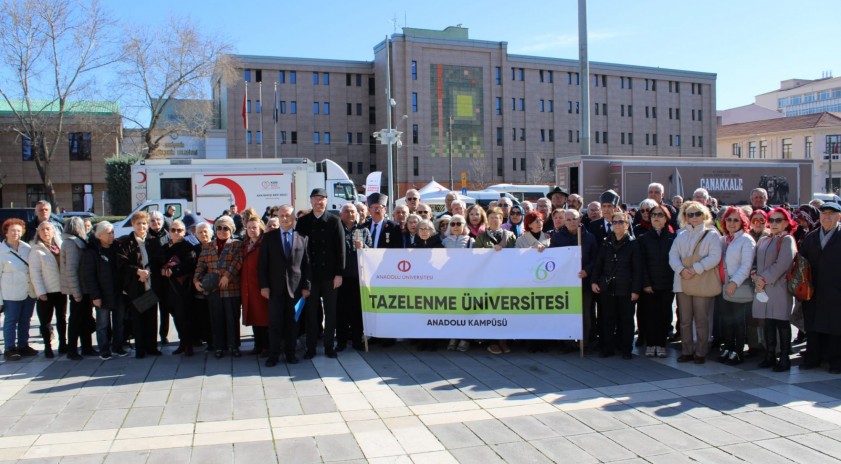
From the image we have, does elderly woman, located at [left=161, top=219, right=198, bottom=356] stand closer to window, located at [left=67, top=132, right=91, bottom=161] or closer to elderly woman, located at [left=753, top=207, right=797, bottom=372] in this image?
elderly woman, located at [left=753, top=207, right=797, bottom=372]

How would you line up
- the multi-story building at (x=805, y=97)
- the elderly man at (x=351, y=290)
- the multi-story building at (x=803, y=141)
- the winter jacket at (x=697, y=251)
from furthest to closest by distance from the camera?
1. the multi-story building at (x=805, y=97)
2. the multi-story building at (x=803, y=141)
3. the elderly man at (x=351, y=290)
4. the winter jacket at (x=697, y=251)

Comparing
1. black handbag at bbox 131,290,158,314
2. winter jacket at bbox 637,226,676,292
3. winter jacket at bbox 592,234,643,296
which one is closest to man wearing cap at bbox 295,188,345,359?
black handbag at bbox 131,290,158,314

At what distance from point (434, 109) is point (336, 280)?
2433 inches

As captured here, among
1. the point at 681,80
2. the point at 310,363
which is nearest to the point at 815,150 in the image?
the point at 681,80

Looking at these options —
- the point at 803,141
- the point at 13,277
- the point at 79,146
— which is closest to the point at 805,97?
the point at 803,141

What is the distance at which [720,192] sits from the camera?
87.4 feet

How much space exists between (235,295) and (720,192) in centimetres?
2368

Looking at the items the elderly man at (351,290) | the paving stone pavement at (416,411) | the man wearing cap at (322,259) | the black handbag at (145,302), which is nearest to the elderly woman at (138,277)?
the black handbag at (145,302)

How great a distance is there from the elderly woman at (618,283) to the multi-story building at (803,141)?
256ft

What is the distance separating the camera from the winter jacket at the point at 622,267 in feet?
25.8

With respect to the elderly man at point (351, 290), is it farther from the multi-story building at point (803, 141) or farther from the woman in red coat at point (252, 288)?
the multi-story building at point (803, 141)

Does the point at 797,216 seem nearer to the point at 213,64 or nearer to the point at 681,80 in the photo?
the point at 213,64

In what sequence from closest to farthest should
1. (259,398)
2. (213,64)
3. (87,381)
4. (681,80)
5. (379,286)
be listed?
(259,398) → (87,381) → (379,286) → (213,64) → (681,80)

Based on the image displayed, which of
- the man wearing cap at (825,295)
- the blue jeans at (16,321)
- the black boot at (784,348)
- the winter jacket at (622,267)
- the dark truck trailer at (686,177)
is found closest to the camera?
the man wearing cap at (825,295)
